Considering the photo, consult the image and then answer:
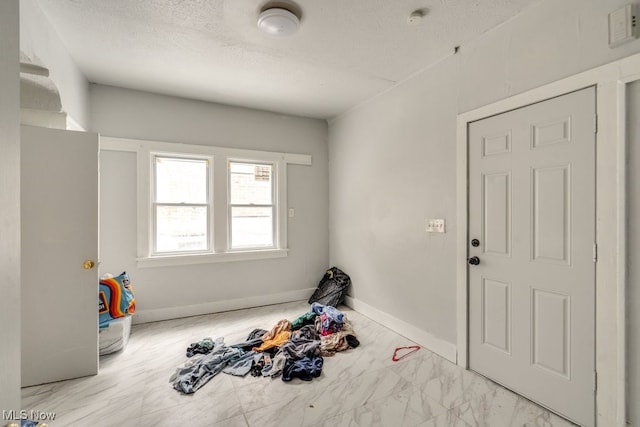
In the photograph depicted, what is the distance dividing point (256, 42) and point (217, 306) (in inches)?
120

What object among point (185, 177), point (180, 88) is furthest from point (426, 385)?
point (180, 88)

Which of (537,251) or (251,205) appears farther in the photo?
(251,205)

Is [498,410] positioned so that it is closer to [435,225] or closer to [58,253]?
[435,225]

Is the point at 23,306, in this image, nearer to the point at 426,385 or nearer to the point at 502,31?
the point at 426,385

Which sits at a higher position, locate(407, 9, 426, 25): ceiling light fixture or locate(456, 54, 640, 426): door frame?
locate(407, 9, 426, 25): ceiling light fixture

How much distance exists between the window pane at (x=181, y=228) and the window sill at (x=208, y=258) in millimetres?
139

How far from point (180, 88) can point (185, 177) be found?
3.44ft

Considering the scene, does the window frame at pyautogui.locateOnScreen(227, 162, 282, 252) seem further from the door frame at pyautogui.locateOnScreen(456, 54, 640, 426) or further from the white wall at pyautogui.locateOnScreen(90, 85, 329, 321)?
the door frame at pyautogui.locateOnScreen(456, 54, 640, 426)

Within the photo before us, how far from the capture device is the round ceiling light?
6.62 feet

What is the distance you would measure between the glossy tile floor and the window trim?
1.17 m

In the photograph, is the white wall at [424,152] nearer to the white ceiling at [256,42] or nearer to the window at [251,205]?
the white ceiling at [256,42]

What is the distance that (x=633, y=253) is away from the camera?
158cm

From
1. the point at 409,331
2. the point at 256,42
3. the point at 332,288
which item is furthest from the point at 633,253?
the point at 332,288

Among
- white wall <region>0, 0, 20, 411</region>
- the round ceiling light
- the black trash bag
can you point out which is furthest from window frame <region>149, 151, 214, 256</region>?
white wall <region>0, 0, 20, 411</region>
